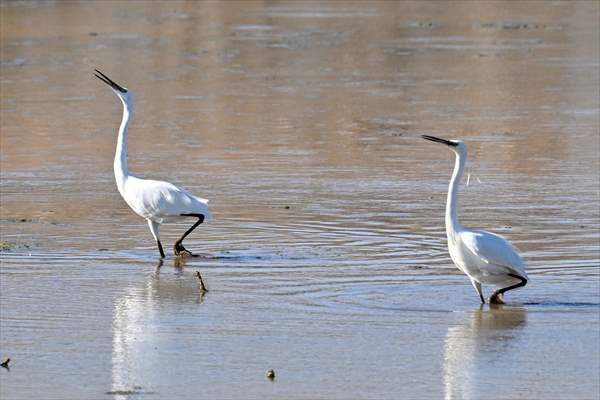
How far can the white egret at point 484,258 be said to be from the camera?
1014cm

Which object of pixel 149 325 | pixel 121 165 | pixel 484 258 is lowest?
pixel 149 325

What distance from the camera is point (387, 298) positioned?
409 inches

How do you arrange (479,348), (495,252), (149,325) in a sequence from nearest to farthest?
1. (479,348)
2. (149,325)
3. (495,252)

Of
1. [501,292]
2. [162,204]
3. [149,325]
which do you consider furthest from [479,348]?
[162,204]

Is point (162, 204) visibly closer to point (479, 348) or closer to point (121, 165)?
point (121, 165)

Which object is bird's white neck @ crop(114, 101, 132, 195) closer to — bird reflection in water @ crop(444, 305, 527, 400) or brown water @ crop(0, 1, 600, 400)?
brown water @ crop(0, 1, 600, 400)

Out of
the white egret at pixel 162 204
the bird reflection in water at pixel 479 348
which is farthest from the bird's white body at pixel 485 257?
the white egret at pixel 162 204

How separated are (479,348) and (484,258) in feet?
4.10

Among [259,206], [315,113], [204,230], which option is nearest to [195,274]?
[204,230]

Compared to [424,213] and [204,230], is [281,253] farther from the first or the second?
[424,213]

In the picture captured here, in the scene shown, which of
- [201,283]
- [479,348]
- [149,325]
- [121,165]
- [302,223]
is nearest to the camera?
[479,348]

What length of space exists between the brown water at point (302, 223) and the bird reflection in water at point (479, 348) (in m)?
0.02

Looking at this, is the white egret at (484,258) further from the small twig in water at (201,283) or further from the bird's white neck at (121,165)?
the bird's white neck at (121,165)

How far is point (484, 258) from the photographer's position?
33.3 feet
